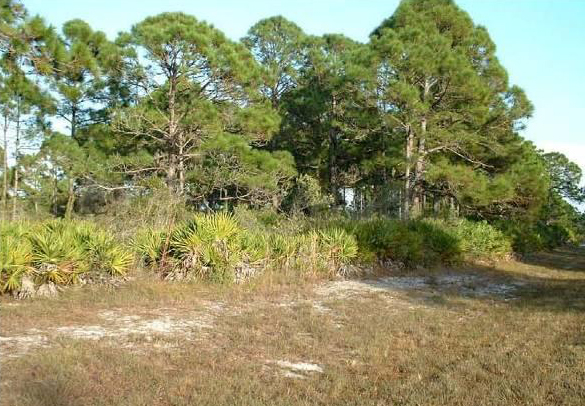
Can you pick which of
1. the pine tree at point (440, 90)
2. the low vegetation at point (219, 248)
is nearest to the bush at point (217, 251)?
the low vegetation at point (219, 248)

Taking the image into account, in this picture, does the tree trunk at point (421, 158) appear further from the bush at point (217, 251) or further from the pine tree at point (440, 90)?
the bush at point (217, 251)

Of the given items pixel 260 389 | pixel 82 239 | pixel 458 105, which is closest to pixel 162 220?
pixel 82 239

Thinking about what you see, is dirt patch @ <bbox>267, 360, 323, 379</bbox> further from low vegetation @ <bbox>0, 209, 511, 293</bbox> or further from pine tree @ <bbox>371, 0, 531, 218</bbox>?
pine tree @ <bbox>371, 0, 531, 218</bbox>

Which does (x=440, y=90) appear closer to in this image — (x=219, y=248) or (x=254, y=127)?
(x=254, y=127)

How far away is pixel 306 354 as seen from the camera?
7055 millimetres

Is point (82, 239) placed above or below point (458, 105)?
below

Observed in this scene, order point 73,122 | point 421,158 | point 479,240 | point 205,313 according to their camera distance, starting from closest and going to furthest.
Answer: point 205,313 → point 479,240 → point 421,158 → point 73,122

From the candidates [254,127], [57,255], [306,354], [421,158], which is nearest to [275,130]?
[254,127]

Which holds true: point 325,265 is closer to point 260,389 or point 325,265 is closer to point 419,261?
point 419,261

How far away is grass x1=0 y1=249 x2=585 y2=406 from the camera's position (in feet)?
17.3

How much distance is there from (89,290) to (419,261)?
36.7 feet

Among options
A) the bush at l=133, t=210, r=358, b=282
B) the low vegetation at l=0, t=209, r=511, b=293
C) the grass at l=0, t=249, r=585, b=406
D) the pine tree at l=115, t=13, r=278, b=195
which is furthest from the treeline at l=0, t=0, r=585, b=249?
the grass at l=0, t=249, r=585, b=406

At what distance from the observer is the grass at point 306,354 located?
528 cm

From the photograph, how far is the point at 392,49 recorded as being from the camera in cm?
2191
